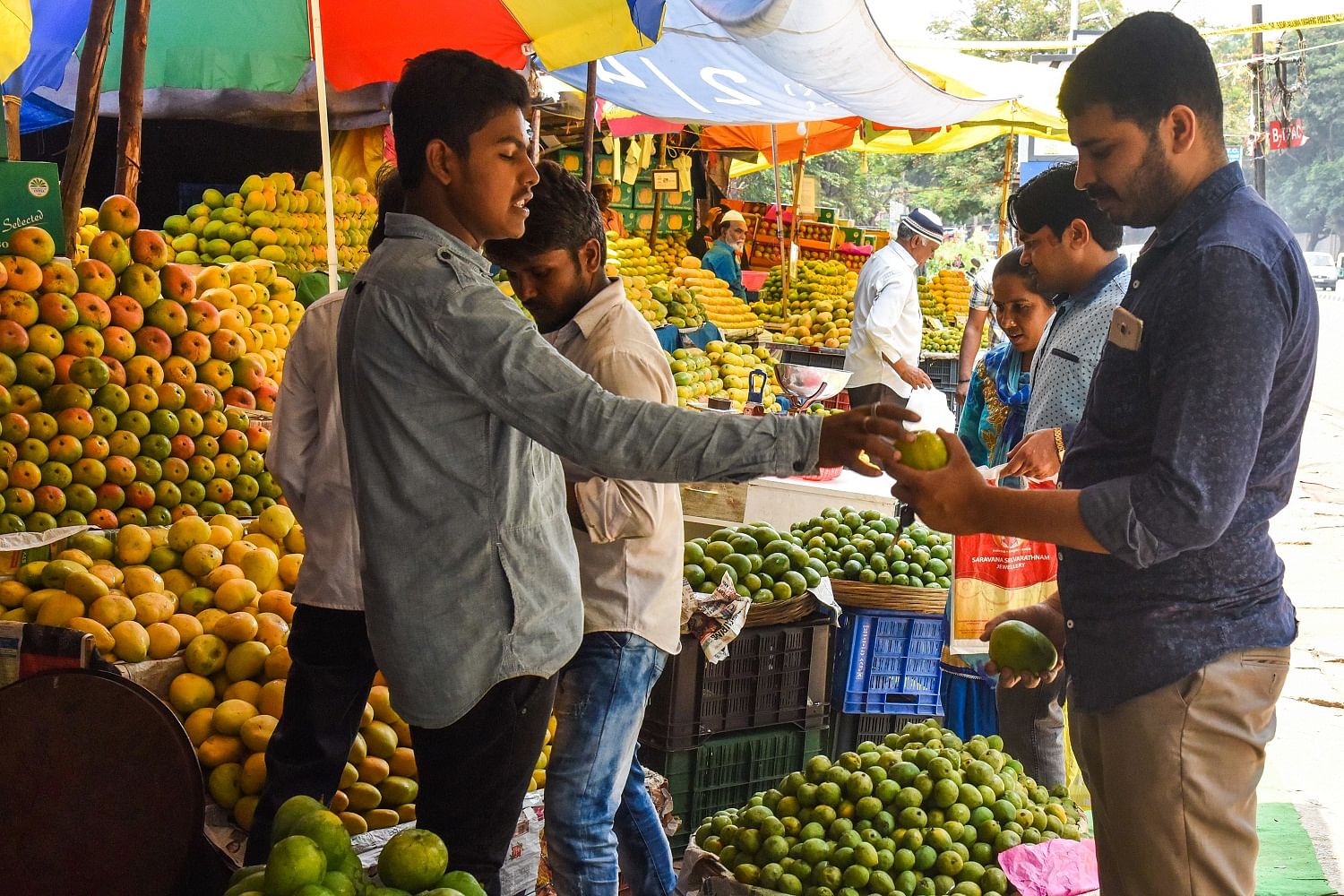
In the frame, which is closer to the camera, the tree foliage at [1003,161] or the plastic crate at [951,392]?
the plastic crate at [951,392]

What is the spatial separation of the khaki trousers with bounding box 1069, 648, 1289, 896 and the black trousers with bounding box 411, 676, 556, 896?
103 centimetres

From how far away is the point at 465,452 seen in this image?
1875 millimetres

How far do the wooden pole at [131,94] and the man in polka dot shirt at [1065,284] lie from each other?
3.80 metres

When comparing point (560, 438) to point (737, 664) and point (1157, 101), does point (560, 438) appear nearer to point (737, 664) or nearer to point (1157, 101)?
point (1157, 101)

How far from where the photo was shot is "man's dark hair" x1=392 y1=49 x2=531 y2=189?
1.96m

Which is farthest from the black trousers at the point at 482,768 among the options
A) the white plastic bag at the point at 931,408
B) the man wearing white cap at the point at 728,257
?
the man wearing white cap at the point at 728,257

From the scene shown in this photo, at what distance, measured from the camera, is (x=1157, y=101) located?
1865 millimetres

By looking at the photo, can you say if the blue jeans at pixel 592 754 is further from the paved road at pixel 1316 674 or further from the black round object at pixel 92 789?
the paved road at pixel 1316 674

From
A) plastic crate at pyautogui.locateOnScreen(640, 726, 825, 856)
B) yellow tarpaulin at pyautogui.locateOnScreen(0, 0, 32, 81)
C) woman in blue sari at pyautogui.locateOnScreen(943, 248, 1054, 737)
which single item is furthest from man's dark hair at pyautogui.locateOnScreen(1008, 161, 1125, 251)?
yellow tarpaulin at pyautogui.locateOnScreen(0, 0, 32, 81)

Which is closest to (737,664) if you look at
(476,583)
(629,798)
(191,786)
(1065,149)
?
(629,798)

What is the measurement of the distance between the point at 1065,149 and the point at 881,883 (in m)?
19.8

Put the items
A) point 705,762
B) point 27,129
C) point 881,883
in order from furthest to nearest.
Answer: point 27,129
point 705,762
point 881,883

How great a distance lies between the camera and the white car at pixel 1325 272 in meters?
39.8

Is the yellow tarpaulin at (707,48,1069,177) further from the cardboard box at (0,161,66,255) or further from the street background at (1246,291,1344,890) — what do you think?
the cardboard box at (0,161,66,255)
